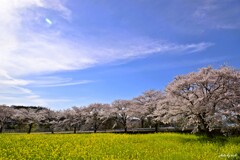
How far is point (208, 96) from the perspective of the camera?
91.2ft

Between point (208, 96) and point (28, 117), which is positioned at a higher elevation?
point (28, 117)

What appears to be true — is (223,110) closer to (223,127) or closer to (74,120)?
(223,127)

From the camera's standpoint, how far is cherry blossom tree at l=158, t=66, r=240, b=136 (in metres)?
26.7

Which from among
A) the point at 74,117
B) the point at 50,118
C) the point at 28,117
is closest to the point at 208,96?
the point at 74,117

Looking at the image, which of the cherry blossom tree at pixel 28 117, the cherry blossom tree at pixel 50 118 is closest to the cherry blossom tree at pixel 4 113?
the cherry blossom tree at pixel 28 117

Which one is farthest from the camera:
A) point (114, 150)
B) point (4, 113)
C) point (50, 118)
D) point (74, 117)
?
point (50, 118)

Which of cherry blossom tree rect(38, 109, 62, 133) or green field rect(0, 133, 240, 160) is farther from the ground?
cherry blossom tree rect(38, 109, 62, 133)

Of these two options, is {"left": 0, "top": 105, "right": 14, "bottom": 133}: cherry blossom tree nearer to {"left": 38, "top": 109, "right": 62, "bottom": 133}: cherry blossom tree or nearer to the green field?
{"left": 38, "top": 109, "right": 62, "bottom": 133}: cherry blossom tree

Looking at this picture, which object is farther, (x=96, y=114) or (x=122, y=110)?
(x=96, y=114)

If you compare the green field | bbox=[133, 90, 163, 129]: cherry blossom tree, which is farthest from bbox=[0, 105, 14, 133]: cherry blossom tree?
the green field

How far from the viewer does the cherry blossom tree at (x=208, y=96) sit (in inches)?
1052

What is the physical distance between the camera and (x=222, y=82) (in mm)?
27672

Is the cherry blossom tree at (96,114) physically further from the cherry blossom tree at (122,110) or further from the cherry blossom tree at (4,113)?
the cherry blossom tree at (4,113)

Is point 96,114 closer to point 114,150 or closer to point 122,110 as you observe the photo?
point 122,110
